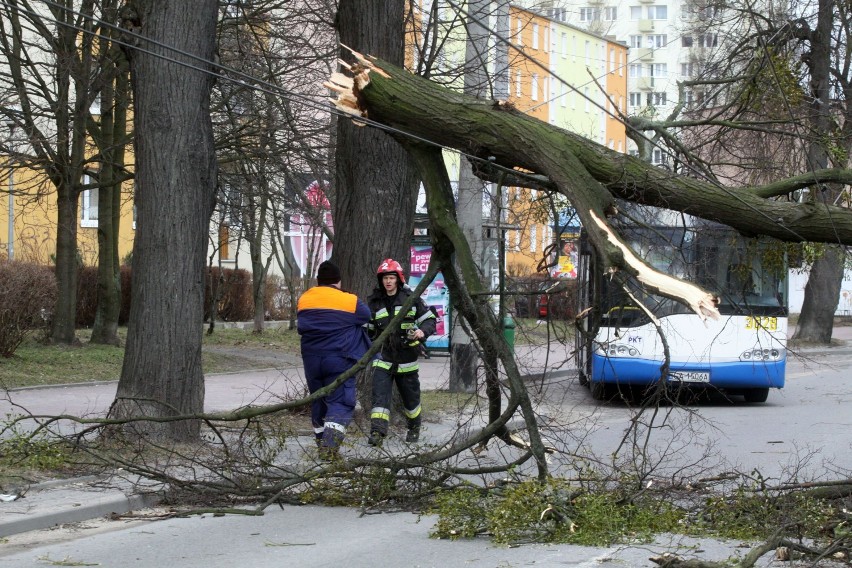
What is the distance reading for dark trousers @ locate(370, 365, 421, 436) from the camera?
10812 mm

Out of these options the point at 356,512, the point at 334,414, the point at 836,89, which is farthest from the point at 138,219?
the point at 836,89

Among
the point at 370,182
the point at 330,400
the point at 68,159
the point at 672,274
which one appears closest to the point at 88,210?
the point at 68,159

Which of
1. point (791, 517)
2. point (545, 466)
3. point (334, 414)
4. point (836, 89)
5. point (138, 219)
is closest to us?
point (791, 517)

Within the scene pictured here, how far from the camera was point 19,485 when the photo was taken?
8.56 m

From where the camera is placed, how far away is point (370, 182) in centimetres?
1250

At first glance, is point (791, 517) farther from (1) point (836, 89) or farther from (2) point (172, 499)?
(1) point (836, 89)

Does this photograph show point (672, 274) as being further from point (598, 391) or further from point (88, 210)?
point (88, 210)

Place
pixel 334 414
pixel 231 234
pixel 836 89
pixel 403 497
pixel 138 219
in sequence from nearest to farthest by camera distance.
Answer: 1. pixel 403 497
2. pixel 334 414
3. pixel 138 219
4. pixel 836 89
5. pixel 231 234

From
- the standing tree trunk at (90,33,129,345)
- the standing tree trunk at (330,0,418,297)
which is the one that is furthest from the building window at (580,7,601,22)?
the standing tree trunk at (330,0,418,297)

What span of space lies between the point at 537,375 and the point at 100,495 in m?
3.26

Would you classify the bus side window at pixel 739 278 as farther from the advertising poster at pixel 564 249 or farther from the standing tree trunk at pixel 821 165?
the advertising poster at pixel 564 249

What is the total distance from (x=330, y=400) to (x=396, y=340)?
62.7 inches

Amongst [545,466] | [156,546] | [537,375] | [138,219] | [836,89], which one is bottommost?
[156,546]

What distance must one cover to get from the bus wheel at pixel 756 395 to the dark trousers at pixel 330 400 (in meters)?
9.19
